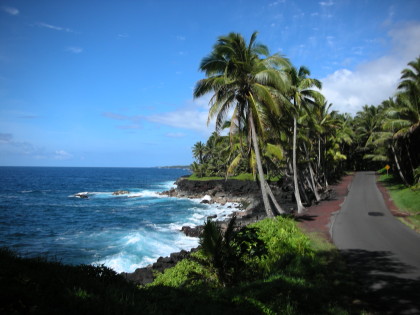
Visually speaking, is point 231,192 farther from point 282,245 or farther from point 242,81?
point 282,245

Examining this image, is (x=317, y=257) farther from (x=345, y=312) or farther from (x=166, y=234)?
(x=166, y=234)

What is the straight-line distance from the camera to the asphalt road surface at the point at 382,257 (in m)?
6.20

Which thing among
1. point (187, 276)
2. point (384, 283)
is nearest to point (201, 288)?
point (187, 276)

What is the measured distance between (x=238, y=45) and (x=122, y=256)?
16.5m

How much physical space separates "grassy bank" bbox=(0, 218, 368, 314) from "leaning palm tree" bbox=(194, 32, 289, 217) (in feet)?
19.6

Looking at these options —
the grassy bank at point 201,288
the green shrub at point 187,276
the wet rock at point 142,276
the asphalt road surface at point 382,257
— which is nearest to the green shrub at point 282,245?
the grassy bank at point 201,288

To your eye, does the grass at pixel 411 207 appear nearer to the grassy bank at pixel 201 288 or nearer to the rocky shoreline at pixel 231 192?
the grassy bank at pixel 201 288

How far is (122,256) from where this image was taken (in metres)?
19.3

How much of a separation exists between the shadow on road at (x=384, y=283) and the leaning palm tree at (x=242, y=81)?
5931 mm

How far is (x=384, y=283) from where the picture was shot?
7.05 metres

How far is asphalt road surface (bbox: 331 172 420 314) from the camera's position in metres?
6.20

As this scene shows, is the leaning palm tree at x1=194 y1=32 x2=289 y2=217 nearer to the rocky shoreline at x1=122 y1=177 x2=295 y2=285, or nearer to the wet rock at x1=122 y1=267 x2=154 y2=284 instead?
the wet rock at x1=122 y1=267 x2=154 y2=284

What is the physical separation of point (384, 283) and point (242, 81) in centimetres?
1067

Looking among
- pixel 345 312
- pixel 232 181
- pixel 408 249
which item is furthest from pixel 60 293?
pixel 232 181
